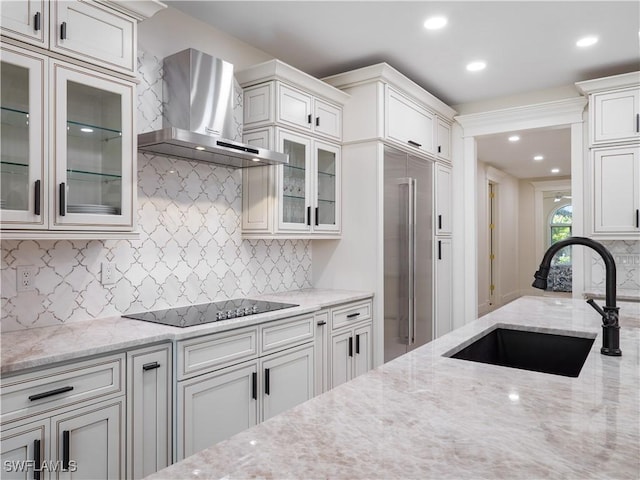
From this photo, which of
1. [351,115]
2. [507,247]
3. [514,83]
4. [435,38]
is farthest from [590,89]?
[507,247]

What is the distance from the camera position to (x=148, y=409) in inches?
77.1

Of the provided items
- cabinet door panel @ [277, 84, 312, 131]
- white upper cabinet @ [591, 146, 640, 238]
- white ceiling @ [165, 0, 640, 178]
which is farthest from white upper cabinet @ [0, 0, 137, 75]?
white upper cabinet @ [591, 146, 640, 238]

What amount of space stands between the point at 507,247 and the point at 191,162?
769 centimetres

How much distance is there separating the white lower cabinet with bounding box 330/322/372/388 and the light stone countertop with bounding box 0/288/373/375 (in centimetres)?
63

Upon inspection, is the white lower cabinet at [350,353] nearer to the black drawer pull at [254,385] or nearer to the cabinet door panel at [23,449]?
the black drawer pull at [254,385]

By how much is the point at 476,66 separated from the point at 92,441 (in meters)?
3.71

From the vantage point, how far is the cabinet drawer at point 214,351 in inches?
81.4

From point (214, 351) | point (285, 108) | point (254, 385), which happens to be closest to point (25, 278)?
point (214, 351)

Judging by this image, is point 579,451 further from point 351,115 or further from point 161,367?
point 351,115

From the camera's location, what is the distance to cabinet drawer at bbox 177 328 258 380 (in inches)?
81.4

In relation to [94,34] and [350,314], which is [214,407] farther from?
[94,34]

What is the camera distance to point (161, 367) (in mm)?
2006

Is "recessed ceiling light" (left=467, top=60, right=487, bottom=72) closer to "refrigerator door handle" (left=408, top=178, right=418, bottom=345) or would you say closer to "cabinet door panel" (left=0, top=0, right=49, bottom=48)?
"refrigerator door handle" (left=408, top=178, right=418, bottom=345)

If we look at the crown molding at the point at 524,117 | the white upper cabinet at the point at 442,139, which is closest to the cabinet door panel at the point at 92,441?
the white upper cabinet at the point at 442,139
